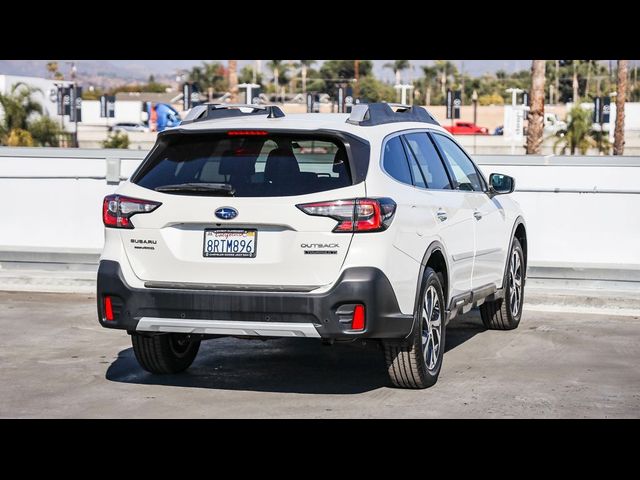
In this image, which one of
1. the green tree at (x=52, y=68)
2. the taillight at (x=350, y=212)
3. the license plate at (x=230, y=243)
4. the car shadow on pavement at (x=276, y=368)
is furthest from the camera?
the green tree at (x=52, y=68)

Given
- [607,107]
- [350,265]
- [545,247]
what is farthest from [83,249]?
[607,107]

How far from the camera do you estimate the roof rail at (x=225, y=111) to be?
8.08 m

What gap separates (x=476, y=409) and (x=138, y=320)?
85.0 inches

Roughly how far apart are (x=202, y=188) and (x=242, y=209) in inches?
13.0

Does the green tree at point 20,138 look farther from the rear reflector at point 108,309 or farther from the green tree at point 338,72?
the green tree at point 338,72

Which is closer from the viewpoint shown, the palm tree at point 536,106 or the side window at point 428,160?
the side window at point 428,160

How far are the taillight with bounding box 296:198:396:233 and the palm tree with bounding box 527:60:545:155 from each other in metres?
29.2

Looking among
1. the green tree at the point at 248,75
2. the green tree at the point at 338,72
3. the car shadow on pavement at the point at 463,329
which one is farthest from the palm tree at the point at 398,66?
the car shadow on pavement at the point at 463,329

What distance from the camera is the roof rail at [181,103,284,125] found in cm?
808

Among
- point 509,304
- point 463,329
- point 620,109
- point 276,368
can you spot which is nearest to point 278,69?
point 620,109

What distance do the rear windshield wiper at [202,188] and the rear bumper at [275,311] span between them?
607 millimetres

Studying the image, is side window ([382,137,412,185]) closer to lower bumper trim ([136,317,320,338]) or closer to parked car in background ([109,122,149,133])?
lower bumper trim ([136,317,320,338])

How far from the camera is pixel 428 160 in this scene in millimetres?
8617

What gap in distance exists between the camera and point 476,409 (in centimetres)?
734
